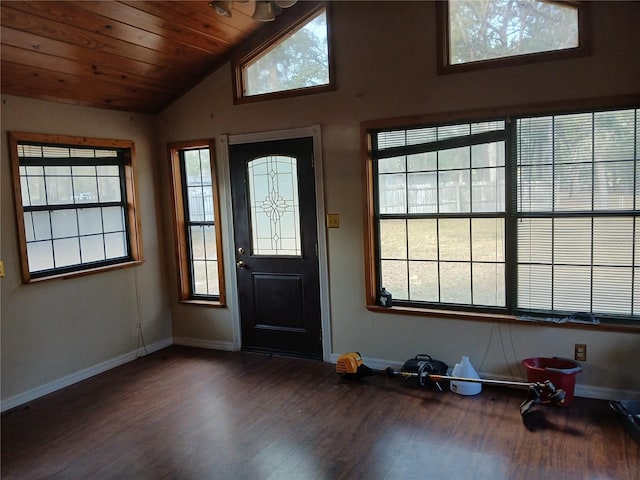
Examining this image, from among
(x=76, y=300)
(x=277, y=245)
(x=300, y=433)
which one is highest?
(x=277, y=245)

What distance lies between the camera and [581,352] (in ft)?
11.3

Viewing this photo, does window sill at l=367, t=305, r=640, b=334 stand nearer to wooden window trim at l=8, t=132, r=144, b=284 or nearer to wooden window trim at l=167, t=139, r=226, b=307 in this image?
wooden window trim at l=167, t=139, r=226, b=307

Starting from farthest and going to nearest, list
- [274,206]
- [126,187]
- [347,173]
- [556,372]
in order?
[126,187], [274,206], [347,173], [556,372]

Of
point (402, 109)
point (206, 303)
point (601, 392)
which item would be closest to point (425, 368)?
point (601, 392)

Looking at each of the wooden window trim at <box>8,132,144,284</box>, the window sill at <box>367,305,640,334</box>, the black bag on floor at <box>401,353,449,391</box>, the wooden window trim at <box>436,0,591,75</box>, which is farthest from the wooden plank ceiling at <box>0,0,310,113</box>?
the black bag on floor at <box>401,353,449,391</box>

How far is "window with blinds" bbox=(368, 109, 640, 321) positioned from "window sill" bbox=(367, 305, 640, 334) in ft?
0.22

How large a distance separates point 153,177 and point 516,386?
3777 millimetres

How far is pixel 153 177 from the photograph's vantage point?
194 inches

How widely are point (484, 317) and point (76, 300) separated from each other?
3.36m

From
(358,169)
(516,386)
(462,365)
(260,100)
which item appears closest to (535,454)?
(516,386)

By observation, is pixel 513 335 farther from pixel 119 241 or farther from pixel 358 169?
pixel 119 241

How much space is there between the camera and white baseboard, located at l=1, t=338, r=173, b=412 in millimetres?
3721

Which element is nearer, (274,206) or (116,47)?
(116,47)

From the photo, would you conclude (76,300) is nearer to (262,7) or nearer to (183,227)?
(183,227)
